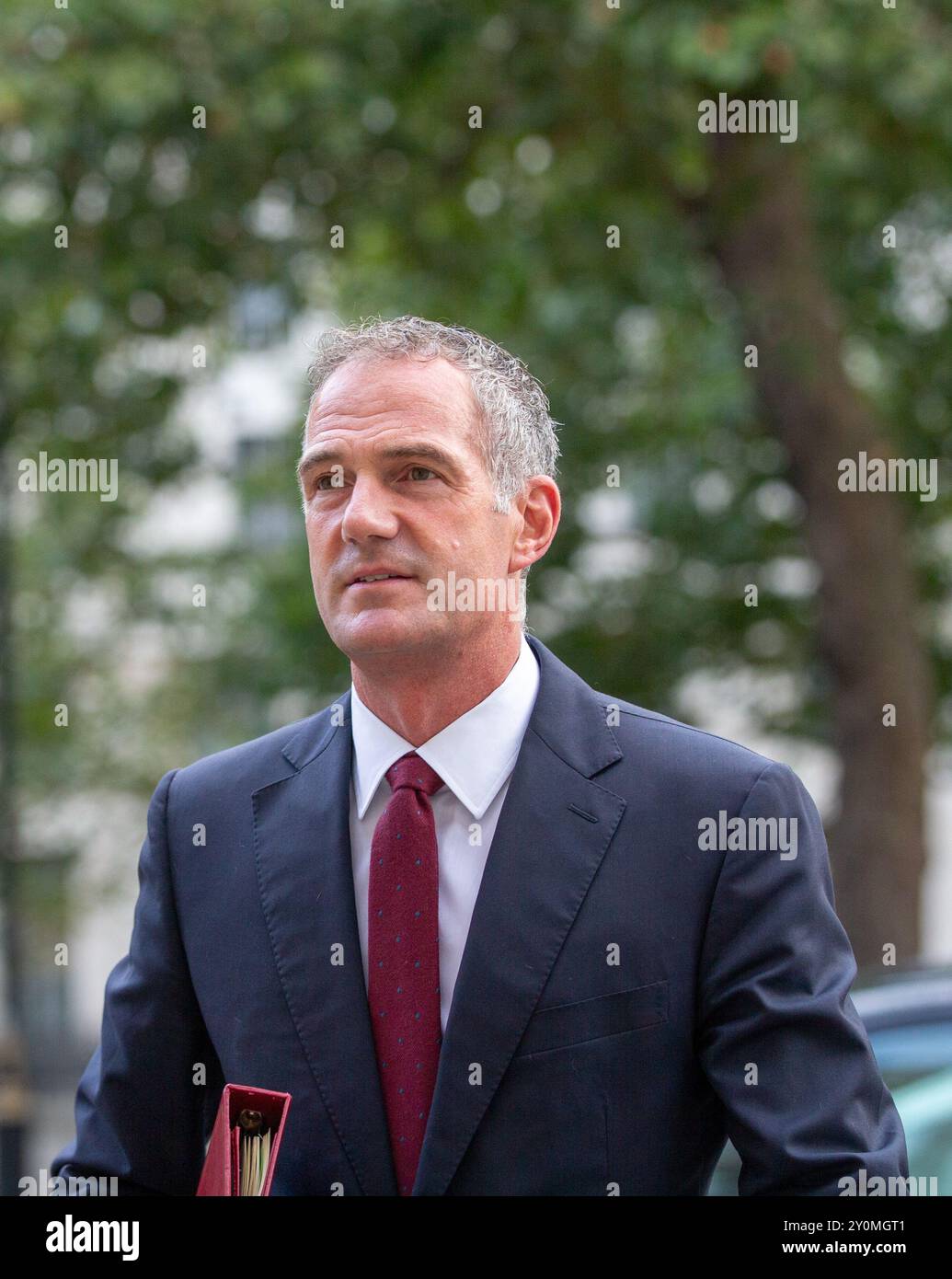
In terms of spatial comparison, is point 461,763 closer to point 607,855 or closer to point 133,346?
point 607,855

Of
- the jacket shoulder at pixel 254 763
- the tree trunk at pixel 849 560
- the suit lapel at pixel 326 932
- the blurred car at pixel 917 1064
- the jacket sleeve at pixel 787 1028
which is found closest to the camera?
the jacket sleeve at pixel 787 1028

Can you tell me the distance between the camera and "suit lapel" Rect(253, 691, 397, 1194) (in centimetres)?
221

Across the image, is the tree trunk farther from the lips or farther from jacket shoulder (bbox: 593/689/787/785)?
the lips

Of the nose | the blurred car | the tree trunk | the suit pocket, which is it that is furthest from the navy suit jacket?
the tree trunk

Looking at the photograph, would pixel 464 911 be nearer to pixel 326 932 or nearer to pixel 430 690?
pixel 326 932

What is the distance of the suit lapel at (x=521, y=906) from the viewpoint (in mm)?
2154

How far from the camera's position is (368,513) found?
2.27m

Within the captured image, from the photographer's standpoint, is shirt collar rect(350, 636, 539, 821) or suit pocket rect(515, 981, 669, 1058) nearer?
suit pocket rect(515, 981, 669, 1058)

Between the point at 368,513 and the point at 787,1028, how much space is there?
2.70 ft

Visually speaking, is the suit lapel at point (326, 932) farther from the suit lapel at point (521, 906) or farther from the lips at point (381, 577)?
the lips at point (381, 577)

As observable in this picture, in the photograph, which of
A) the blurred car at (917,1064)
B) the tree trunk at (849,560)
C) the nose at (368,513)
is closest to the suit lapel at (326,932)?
the nose at (368,513)

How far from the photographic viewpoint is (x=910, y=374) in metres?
10.9

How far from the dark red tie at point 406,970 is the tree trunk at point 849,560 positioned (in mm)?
6760

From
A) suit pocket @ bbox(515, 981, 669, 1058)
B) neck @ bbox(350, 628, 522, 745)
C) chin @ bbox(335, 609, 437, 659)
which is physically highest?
chin @ bbox(335, 609, 437, 659)
